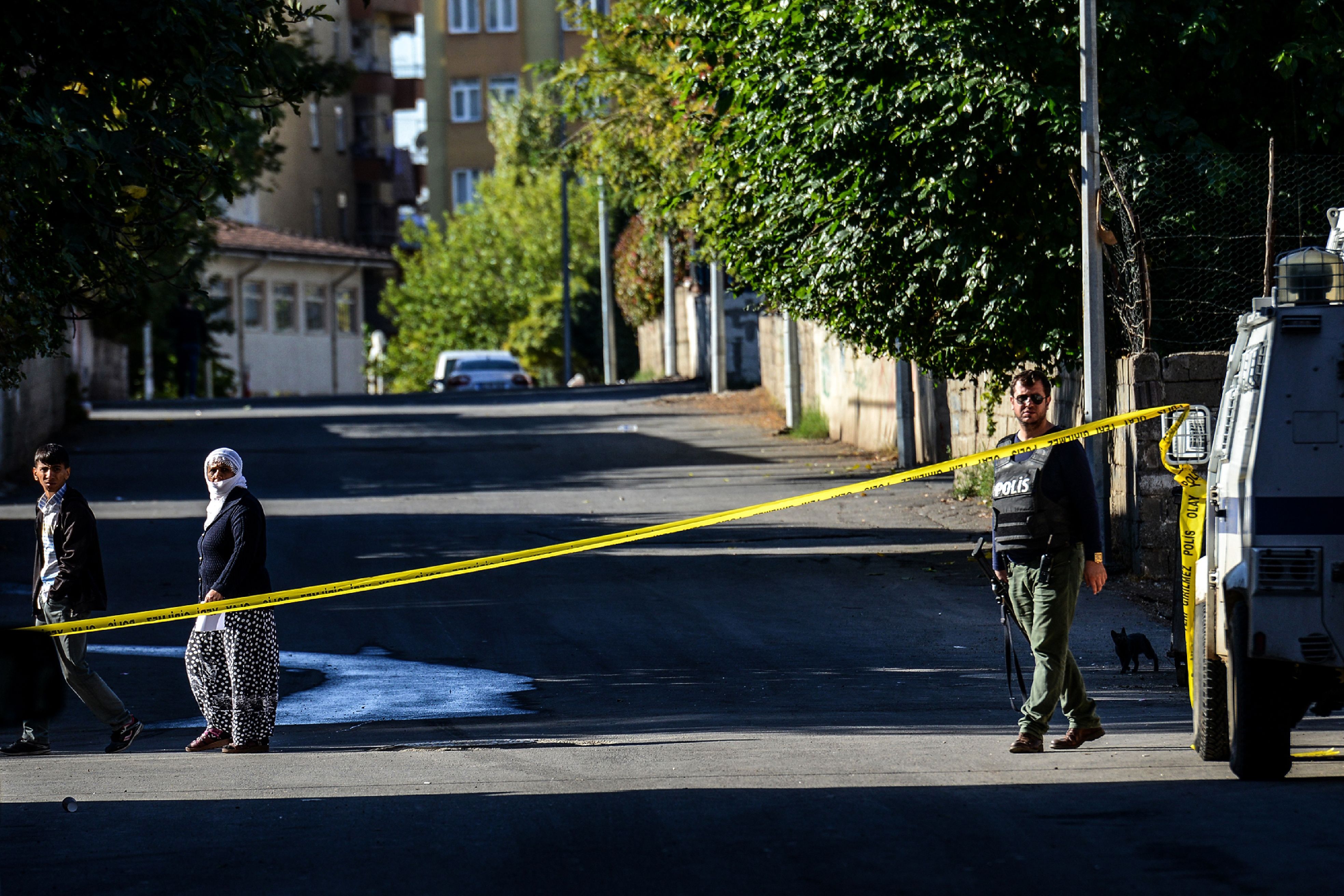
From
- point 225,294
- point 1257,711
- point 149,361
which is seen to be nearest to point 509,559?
point 1257,711

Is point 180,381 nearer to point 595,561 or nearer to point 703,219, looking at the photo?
point 703,219

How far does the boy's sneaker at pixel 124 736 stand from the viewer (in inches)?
371

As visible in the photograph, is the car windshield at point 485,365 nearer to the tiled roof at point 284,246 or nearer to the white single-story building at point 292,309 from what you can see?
the tiled roof at point 284,246

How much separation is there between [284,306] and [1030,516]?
52557 millimetres

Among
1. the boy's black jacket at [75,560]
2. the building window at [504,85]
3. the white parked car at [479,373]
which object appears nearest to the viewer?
the boy's black jacket at [75,560]

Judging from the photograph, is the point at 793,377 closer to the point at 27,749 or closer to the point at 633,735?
the point at 633,735

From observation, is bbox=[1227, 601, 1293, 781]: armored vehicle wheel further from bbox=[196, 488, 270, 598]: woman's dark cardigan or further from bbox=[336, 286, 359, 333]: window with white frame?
bbox=[336, 286, 359, 333]: window with white frame

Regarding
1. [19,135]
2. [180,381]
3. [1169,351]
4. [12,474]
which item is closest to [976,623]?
[1169,351]

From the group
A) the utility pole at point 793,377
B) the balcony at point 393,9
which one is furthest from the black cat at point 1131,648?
the balcony at point 393,9

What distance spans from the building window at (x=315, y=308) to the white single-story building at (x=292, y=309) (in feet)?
0.11

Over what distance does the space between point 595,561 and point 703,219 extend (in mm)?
10519

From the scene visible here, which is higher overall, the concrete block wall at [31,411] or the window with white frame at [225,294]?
the window with white frame at [225,294]

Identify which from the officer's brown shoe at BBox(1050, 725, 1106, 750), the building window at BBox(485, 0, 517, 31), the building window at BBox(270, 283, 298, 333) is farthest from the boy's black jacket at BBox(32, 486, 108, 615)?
the building window at BBox(485, 0, 517, 31)

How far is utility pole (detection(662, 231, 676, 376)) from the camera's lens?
1706 inches
